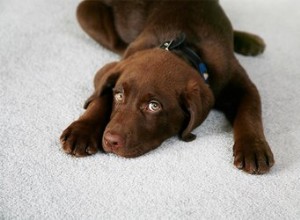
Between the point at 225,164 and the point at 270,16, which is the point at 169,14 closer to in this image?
the point at 225,164

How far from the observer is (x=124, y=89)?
2012 millimetres

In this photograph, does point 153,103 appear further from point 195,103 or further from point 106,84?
point 106,84

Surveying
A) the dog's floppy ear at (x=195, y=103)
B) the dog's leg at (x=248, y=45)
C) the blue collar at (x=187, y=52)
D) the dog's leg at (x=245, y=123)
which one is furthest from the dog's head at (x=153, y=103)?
the dog's leg at (x=248, y=45)

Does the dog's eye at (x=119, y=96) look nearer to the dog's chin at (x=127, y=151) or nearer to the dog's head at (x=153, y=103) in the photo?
the dog's head at (x=153, y=103)

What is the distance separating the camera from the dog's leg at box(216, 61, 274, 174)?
196 cm

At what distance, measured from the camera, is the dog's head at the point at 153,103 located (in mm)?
1946

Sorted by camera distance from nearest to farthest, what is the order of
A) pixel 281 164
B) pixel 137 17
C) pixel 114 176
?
pixel 114 176
pixel 281 164
pixel 137 17

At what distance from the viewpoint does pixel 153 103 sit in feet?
6.49

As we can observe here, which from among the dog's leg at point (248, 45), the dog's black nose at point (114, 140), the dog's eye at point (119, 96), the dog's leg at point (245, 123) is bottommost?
the dog's leg at point (248, 45)

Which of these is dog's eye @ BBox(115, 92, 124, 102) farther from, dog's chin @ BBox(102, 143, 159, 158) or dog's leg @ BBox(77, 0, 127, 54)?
dog's leg @ BBox(77, 0, 127, 54)

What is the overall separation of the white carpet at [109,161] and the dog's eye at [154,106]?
21 centimetres

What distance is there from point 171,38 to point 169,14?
0.26 m

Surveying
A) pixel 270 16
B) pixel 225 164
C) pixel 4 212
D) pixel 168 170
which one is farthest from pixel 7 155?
pixel 270 16

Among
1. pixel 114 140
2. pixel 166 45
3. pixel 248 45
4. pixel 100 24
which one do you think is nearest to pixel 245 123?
pixel 166 45
